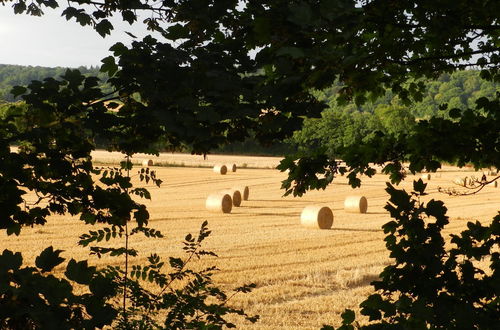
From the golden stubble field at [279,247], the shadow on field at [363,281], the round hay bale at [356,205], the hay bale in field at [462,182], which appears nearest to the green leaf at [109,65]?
the hay bale in field at [462,182]

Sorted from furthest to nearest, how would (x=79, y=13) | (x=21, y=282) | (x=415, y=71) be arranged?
(x=415, y=71)
(x=79, y=13)
(x=21, y=282)

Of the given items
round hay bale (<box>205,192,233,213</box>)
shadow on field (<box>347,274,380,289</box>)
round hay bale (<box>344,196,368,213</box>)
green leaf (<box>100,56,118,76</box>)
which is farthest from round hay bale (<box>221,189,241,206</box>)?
green leaf (<box>100,56,118,76</box>)

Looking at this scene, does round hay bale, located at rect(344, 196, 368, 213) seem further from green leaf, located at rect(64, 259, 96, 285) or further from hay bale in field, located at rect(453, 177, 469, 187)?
green leaf, located at rect(64, 259, 96, 285)

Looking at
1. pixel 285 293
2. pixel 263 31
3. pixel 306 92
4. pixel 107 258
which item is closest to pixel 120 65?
pixel 263 31

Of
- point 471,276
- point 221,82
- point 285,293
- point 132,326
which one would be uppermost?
point 221,82

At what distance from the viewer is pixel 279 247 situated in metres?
17.9

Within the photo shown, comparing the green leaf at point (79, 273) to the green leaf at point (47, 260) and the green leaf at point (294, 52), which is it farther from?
the green leaf at point (294, 52)

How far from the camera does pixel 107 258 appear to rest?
15.2m

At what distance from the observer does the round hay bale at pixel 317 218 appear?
22234 millimetres

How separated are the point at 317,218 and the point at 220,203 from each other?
546cm

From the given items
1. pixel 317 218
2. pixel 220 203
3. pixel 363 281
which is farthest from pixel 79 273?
pixel 220 203

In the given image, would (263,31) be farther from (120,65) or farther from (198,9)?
(120,65)

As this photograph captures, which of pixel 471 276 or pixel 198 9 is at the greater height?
pixel 198 9

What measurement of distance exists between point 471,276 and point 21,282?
2.73m
